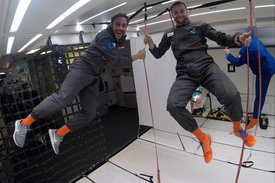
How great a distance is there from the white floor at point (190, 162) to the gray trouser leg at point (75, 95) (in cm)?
137

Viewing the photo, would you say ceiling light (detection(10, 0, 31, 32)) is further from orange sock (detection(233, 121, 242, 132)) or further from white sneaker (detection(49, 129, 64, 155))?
orange sock (detection(233, 121, 242, 132))

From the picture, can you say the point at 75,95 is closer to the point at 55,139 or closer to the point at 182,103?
the point at 55,139

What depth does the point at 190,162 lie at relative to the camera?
10.2 feet

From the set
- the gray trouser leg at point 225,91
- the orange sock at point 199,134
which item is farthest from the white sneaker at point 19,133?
the gray trouser leg at point 225,91

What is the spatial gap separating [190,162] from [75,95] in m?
2.29

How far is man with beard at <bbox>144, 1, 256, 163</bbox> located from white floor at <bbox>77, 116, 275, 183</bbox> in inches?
50.6

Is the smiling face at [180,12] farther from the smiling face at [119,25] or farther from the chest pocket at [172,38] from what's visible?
the smiling face at [119,25]

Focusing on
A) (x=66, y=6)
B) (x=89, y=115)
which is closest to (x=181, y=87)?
(x=89, y=115)

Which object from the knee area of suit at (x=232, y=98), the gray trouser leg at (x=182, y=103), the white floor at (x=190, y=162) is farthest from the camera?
the white floor at (x=190, y=162)

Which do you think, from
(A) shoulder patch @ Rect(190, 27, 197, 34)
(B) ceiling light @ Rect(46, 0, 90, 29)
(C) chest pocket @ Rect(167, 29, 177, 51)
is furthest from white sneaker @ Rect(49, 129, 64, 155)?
(A) shoulder patch @ Rect(190, 27, 197, 34)

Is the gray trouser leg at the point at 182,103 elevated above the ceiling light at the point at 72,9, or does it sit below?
below

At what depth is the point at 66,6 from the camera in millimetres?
2107

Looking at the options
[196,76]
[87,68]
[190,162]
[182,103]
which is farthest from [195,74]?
[190,162]

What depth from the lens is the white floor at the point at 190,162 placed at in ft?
8.85
